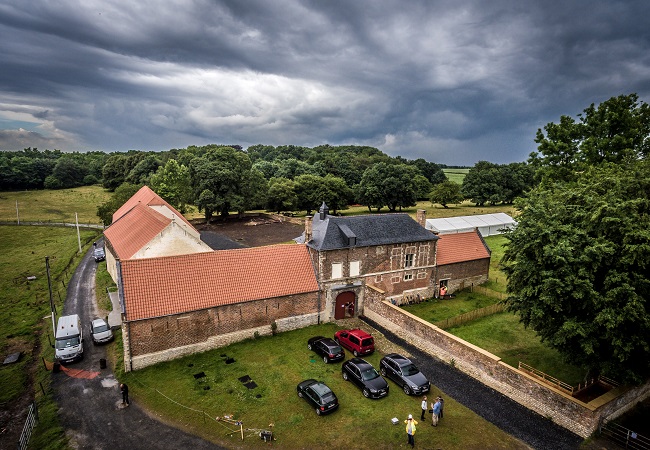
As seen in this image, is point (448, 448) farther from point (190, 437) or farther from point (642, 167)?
point (642, 167)

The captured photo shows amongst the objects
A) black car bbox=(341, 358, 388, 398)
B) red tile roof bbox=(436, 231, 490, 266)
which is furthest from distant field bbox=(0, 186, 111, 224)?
black car bbox=(341, 358, 388, 398)

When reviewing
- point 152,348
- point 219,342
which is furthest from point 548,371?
point 152,348

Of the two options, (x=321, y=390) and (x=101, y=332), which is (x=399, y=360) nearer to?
(x=321, y=390)

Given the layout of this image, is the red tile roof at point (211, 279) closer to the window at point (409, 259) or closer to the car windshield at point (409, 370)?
the window at point (409, 259)

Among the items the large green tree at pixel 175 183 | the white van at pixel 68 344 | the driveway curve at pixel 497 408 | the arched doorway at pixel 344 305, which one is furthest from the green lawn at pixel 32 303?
the driveway curve at pixel 497 408

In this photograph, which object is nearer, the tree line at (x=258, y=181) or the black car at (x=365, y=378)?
the black car at (x=365, y=378)
